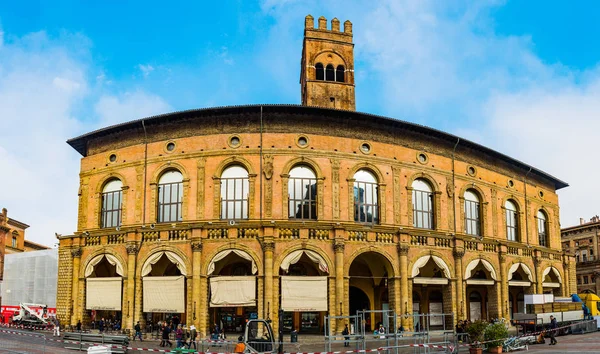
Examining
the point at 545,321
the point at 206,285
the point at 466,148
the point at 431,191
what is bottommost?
the point at 545,321

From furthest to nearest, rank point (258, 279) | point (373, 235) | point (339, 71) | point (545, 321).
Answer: point (339, 71), point (545, 321), point (373, 235), point (258, 279)

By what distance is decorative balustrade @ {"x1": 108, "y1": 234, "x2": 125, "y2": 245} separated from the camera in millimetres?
35938

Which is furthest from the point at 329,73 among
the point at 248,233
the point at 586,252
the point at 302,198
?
the point at 586,252

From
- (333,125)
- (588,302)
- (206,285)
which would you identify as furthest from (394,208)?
(588,302)

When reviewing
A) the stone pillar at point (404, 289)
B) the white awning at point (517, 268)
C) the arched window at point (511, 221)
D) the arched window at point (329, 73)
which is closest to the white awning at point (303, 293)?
the stone pillar at point (404, 289)

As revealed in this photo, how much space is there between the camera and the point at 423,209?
128ft

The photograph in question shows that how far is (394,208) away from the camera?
37.2 meters

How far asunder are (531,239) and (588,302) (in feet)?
21.9

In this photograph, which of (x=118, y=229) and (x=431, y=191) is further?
(x=431, y=191)

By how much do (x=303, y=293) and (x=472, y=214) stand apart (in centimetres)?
1593

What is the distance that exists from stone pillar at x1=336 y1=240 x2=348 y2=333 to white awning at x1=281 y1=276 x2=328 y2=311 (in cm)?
69

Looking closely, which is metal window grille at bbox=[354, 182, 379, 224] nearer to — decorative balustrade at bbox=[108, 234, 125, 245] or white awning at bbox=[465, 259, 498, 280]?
white awning at bbox=[465, 259, 498, 280]

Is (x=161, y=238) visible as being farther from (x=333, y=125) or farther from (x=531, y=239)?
Answer: (x=531, y=239)

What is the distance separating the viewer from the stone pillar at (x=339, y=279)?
3322cm
